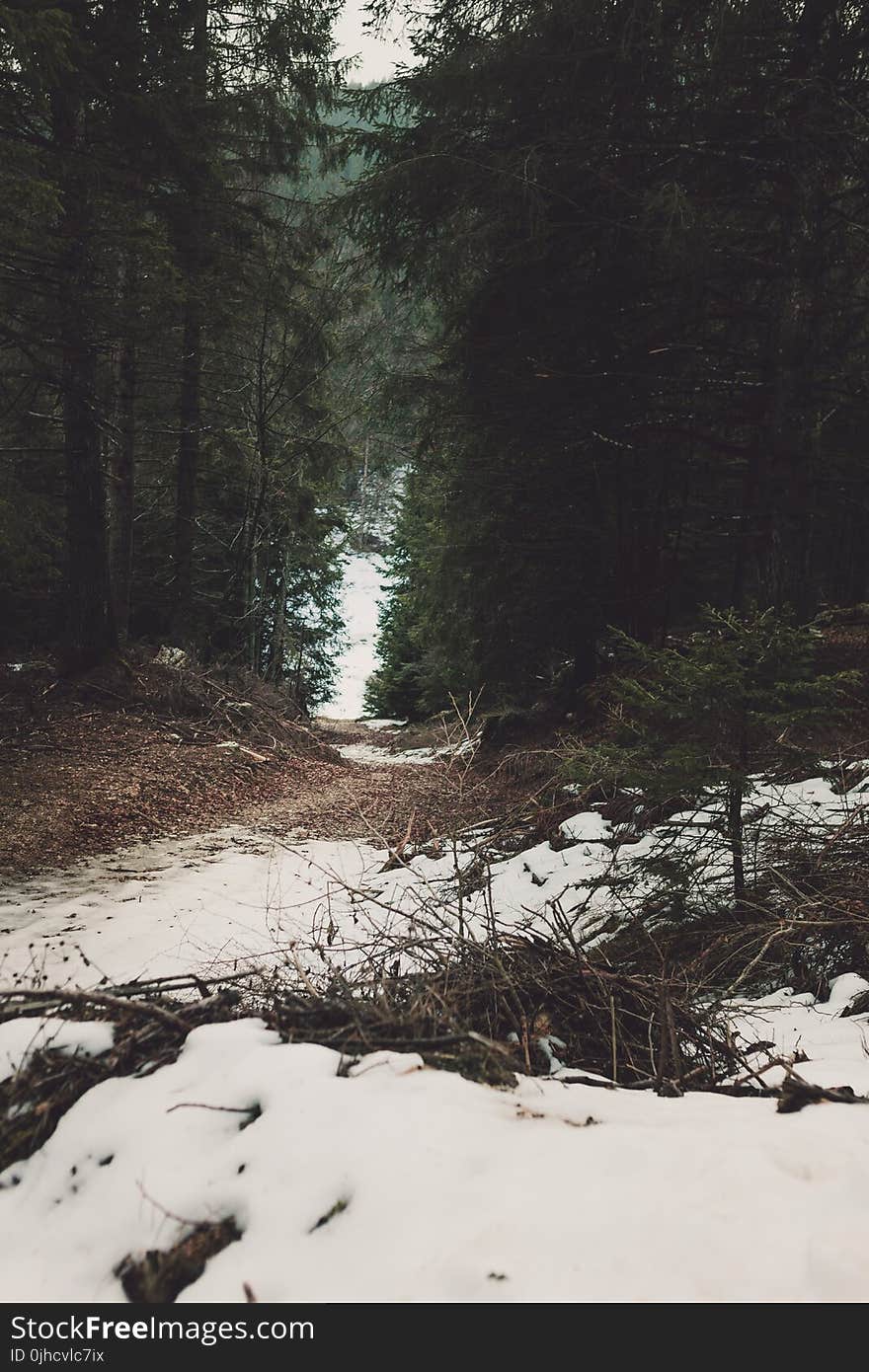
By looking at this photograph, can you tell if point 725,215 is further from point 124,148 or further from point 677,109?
point 124,148

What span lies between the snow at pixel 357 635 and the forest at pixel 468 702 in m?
Result: 15.8

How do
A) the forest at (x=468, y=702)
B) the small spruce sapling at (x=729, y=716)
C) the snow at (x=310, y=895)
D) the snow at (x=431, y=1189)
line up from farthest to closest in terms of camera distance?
1. the snow at (x=310, y=895)
2. the small spruce sapling at (x=729, y=716)
3. the forest at (x=468, y=702)
4. the snow at (x=431, y=1189)

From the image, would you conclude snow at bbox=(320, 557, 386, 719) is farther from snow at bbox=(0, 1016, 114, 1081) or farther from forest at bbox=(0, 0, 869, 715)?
snow at bbox=(0, 1016, 114, 1081)

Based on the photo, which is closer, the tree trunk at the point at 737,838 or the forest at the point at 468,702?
the forest at the point at 468,702

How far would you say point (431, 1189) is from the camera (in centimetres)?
109

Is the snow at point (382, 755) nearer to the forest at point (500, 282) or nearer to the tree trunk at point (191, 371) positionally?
the forest at point (500, 282)

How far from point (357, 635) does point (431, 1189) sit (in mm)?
37470

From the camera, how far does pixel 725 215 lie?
21.8ft

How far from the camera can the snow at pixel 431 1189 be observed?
37.5 inches

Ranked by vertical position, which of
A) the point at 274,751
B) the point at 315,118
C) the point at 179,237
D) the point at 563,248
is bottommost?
the point at 274,751

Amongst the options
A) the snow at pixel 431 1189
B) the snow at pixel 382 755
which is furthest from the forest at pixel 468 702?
the snow at pixel 382 755

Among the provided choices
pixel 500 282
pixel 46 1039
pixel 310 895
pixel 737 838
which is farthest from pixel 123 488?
pixel 46 1039
